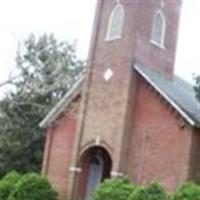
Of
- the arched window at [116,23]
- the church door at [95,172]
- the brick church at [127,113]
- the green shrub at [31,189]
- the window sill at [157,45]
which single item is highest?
the arched window at [116,23]

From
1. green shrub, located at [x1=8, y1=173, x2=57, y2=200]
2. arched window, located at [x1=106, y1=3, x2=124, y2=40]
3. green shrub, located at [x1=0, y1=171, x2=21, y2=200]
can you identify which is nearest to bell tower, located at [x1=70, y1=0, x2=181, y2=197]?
arched window, located at [x1=106, y1=3, x2=124, y2=40]

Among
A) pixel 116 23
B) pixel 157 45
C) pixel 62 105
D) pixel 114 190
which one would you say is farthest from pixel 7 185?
pixel 157 45

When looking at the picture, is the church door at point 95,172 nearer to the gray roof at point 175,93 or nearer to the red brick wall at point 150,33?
the gray roof at point 175,93

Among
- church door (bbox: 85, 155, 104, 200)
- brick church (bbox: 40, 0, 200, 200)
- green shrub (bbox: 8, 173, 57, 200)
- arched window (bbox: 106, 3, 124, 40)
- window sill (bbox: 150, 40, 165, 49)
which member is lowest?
green shrub (bbox: 8, 173, 57, 200)

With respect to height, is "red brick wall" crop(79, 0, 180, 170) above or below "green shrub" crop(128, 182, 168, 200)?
above

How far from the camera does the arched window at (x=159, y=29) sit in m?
32.8

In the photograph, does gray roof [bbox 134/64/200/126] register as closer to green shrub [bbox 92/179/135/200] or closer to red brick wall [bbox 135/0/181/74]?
red brick wall [bbox 135/0/181/74]

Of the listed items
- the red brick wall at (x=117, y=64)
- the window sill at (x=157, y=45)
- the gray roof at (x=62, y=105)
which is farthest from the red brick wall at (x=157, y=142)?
the gray roof at (x=62, y=105)

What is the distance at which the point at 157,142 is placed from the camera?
1170 inches

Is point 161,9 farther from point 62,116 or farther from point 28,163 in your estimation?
point 28,163

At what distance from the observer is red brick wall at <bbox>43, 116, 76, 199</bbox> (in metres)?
33.7

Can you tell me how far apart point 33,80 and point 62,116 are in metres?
15.5

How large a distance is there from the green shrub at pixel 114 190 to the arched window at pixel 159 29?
335 inches

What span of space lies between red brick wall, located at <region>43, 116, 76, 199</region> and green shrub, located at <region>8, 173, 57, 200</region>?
2.20 m
